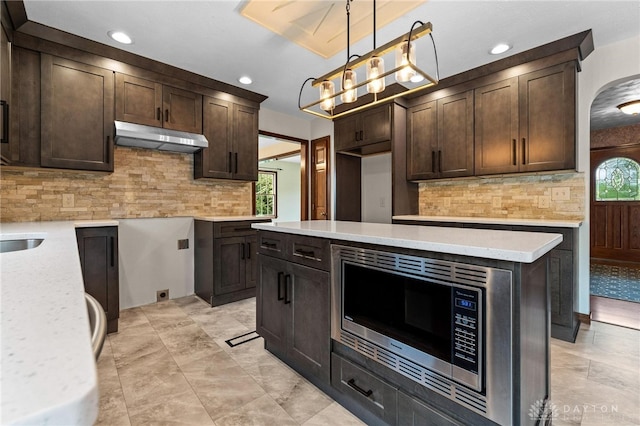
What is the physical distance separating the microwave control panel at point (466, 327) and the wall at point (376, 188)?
11.3 ft

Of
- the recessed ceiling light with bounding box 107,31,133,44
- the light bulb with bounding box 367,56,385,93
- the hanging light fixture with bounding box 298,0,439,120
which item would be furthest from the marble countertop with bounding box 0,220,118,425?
the recessed ceiling light with bounding box 107,31,133,44

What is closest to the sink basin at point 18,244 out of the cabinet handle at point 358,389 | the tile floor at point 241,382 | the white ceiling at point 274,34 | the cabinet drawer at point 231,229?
the tile floor at point 241,382

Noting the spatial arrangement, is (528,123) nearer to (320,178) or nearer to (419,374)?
(419,374)

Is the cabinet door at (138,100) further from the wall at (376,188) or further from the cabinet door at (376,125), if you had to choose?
the wall at (376,188)

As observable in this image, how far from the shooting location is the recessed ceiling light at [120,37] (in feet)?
8.75

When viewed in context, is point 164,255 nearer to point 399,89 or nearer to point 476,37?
point 399,89

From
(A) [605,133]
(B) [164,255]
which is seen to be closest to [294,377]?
(B) [164,255]

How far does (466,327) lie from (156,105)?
354 cm

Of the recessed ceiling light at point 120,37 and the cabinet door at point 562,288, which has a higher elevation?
the recessed ceiling light at point 120,37

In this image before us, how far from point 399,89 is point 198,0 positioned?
2.48 m

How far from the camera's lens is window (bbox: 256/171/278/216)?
31.5ft

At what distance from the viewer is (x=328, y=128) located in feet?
16.7

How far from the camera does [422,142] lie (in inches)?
154

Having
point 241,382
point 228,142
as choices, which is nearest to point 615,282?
point 241,382
